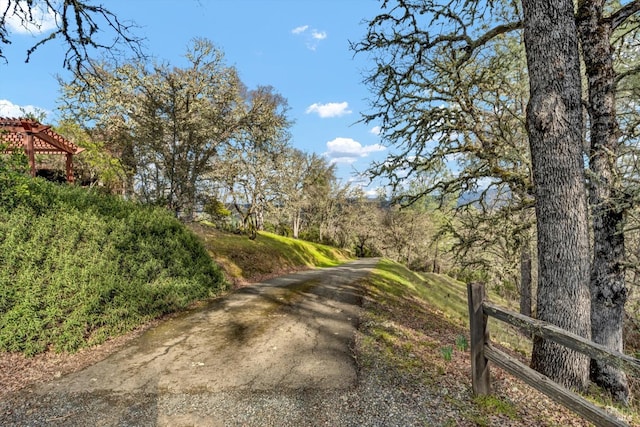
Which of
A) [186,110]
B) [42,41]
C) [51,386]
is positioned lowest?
[51,386]

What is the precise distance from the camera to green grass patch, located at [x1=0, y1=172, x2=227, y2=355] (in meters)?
5.00

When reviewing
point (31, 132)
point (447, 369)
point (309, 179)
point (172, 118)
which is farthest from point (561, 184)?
point (309, 179)

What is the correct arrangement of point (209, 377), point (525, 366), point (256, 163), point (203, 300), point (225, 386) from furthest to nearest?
point (256, 163) < point (203, 300) < point (209, 377) < point (225, 386) < point (525, 366)

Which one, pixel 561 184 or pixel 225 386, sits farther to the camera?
pixel 225 386

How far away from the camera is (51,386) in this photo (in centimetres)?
417

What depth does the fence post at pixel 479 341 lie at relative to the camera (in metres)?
3.85

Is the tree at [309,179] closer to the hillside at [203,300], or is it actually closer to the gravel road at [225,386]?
the hillside at [203,300]

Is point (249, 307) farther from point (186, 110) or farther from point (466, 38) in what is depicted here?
point (466, 38)

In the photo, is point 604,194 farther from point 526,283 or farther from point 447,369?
point 526,283

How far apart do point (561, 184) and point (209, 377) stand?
5.42m

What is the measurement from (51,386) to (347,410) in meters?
4.01

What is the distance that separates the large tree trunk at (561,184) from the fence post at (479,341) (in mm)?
896

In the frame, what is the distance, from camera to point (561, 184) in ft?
12.8

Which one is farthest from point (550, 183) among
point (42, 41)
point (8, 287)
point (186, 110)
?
point (186, 110)
